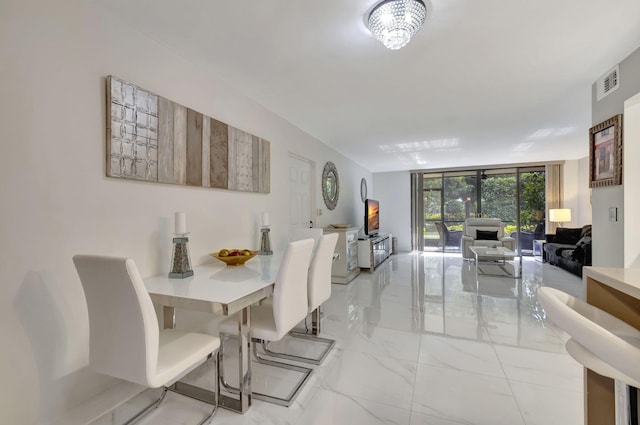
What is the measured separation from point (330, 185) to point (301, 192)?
102 cm

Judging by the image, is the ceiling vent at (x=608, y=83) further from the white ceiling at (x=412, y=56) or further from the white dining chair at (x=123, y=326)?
the white dining chair at (x=123, y=326)

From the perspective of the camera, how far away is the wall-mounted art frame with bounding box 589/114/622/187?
2.24 meters

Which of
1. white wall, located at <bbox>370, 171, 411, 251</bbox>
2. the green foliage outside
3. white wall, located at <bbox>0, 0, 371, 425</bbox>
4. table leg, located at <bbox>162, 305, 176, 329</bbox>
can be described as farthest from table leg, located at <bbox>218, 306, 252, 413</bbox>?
the green foliage outside

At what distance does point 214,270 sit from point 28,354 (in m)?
0.99

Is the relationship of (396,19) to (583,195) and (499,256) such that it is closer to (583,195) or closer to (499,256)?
(499,256)

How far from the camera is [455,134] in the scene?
4.31 m

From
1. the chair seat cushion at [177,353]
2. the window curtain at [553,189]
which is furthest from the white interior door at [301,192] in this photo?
the window curtain at [553,189]

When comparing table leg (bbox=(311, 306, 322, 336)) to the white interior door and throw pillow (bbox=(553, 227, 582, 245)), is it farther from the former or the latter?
throw pillow (bbox=(553, 227, 582, 245))

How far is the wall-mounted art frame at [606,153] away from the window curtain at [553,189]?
16.0 feet

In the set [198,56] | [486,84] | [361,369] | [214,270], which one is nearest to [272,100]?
[198,56]

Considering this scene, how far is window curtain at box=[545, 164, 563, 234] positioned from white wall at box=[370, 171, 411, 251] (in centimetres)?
314

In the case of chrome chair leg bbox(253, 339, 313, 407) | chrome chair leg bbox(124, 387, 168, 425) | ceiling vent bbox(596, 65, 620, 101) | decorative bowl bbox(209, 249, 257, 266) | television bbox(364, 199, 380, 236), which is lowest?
chrome chair leg bbox(124, 387, 168, 425)

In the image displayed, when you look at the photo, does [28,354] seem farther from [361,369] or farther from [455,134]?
[455,134]

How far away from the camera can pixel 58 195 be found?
144cm
